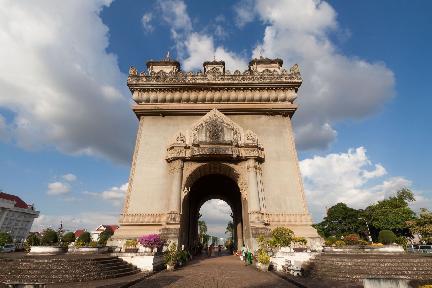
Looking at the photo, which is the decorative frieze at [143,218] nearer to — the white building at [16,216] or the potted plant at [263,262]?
the potted plant at [263,262]

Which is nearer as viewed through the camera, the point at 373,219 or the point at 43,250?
the point at 43,250

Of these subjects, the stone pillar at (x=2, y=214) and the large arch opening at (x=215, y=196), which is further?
the stone pillar at (x=2, y=214)

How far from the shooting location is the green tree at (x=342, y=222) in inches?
2603

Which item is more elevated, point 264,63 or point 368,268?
point 264,63

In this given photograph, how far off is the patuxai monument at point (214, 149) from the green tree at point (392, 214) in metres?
42.9

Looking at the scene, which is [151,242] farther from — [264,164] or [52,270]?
[264,164]

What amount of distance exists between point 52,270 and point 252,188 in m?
14.3

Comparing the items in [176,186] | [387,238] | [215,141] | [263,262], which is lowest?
[263,262]

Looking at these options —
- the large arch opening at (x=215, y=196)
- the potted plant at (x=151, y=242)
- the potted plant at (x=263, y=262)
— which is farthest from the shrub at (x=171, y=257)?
the large arch opening at (x=215, y=196)

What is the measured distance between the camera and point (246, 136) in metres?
24.0

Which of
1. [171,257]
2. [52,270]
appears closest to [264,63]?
[171,257]

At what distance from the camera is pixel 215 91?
85.1 feet

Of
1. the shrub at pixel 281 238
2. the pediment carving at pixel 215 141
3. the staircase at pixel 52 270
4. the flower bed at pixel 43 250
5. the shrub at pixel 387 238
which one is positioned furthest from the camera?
the shrub at pixel 387 238

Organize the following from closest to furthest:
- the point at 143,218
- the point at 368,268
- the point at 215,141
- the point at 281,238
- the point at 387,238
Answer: the point at 368,268
the point at 281,238
the point at 143,218
the point at 215,141
the point at 387,238
